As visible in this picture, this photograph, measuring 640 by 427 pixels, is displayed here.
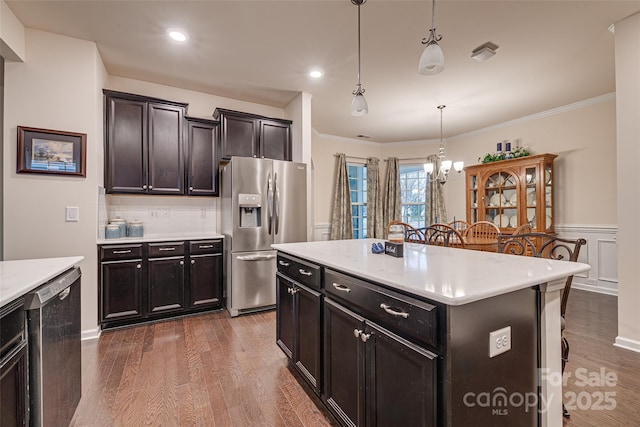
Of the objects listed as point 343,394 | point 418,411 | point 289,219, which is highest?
point 289,219

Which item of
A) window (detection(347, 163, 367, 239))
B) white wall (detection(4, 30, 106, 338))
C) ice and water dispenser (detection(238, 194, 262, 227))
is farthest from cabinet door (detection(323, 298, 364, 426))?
window (detection(347, 163, 367, 239))

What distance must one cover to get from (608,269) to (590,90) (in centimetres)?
248

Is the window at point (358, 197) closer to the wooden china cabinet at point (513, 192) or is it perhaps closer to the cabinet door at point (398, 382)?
the wooden china cabinet at point (513, 192)

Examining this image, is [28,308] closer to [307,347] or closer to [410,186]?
[307,347]

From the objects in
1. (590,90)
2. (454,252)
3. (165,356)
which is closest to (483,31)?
(454,252)

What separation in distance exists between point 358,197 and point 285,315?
14.8 ft

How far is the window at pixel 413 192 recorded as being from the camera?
653 centimetres

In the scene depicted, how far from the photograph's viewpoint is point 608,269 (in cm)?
408


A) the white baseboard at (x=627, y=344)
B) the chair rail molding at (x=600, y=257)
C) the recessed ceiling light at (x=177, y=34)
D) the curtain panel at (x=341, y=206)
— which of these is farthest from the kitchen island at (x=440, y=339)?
the curtain panel at (x=341, y=206)

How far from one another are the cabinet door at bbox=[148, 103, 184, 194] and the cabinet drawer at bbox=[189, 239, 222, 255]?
2.17 feet

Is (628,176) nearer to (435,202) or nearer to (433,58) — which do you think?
(433,58)

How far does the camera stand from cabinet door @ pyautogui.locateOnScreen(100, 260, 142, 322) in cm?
288

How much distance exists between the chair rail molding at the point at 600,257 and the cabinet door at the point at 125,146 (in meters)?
6.02

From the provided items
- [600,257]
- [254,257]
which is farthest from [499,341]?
[600,257]
